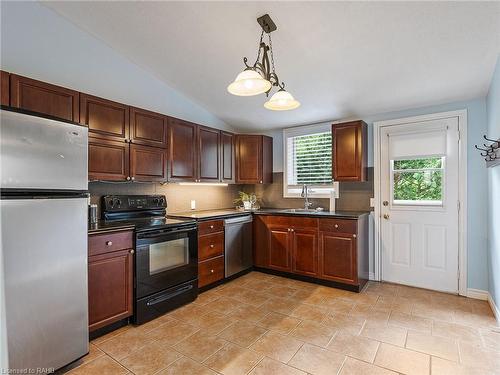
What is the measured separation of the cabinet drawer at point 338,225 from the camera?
3301mm

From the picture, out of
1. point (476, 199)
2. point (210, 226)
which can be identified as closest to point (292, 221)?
point (210, 226)

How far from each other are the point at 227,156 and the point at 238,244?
1.34 meters

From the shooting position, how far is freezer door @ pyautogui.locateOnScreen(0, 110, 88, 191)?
1608 mm

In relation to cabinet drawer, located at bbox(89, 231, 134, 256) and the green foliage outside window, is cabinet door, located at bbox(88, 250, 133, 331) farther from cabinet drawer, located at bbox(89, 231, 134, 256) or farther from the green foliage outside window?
the green foliage outside window

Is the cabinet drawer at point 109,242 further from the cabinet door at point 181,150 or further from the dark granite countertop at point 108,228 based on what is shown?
the cabinet door at point 181,150

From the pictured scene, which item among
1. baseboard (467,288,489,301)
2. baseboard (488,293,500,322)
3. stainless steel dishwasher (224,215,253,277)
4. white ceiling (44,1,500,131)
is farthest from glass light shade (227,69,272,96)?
baseboard (467,288,489,301)

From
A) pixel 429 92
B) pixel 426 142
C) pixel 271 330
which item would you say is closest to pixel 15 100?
pixel 271 330

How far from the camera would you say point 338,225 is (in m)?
3.39

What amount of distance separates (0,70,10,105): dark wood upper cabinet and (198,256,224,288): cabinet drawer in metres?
2.35

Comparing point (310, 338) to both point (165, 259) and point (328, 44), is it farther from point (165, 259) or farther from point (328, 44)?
point (328, 44)

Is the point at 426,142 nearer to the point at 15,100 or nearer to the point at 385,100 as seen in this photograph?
the point at 385,100

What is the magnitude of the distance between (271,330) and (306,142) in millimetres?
2921

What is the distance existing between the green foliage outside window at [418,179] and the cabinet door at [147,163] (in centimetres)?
303

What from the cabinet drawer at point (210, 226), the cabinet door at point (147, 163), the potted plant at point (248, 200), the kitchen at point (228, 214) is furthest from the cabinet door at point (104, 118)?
the potted plant at point (248, 200)
